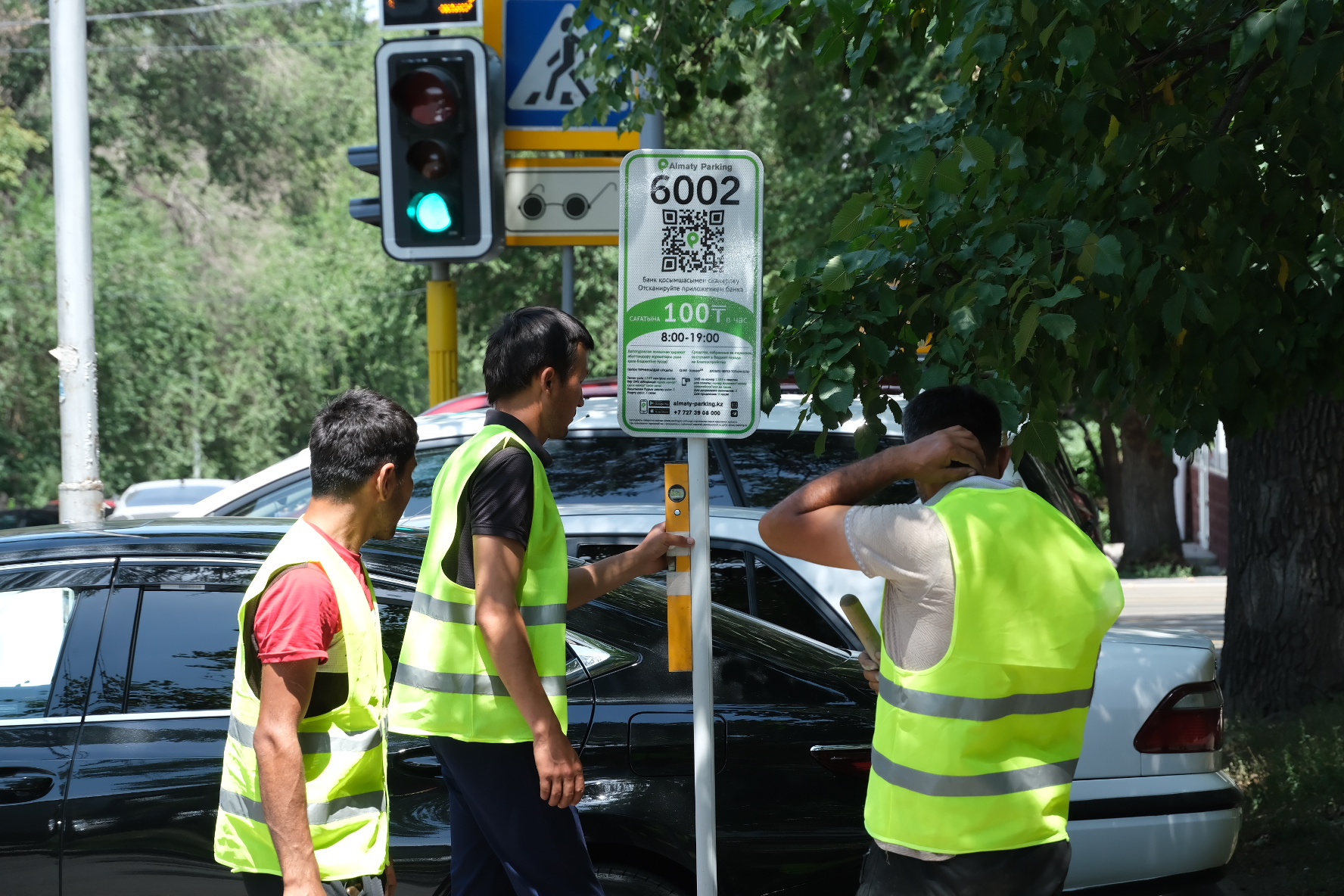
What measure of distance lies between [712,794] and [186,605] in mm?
1486

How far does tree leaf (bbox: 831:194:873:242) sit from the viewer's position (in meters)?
3.80

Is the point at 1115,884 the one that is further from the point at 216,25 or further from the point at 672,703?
the point at 216,25

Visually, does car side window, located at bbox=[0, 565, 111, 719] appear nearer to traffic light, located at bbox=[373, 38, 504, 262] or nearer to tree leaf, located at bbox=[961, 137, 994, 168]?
tree leaf, located at bbox=[961, 137, 994, 168]

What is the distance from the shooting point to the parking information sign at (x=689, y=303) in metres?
3.51

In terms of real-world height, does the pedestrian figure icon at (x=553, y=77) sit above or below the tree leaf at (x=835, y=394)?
above

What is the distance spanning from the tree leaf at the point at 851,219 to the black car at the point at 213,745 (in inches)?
47.5

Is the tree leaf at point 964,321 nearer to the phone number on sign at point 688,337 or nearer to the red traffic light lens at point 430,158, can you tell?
the phone number on sign at point 688,337

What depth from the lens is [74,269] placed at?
700 cm

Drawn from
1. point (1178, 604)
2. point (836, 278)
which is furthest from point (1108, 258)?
point (1178, 604)

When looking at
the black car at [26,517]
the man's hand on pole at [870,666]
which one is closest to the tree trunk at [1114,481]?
the black car at [26,517]

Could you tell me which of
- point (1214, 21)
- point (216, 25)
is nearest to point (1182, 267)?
point (1214, 21)

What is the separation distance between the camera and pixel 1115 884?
4.09 meters

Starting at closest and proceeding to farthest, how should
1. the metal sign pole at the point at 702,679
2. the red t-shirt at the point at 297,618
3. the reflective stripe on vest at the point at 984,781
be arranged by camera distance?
the red t-shirt at the point at 297,618
the reflective stripe on vest at the point at 984,781
the metal sign pole at the point at 702,679

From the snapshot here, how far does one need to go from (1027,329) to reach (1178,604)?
15.9 meters
